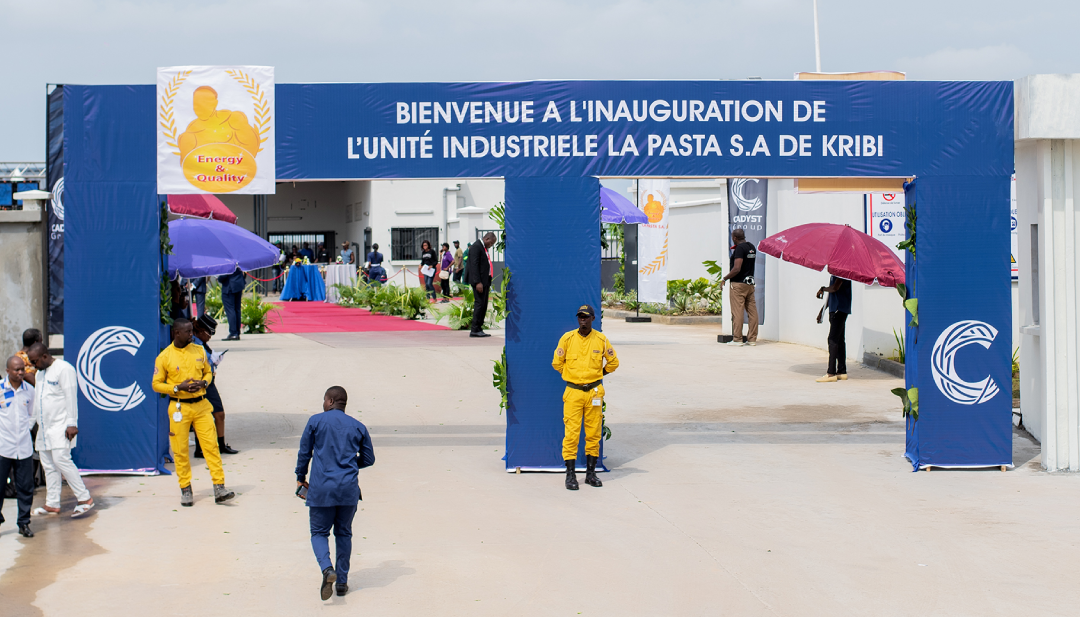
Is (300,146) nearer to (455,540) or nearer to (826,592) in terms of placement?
(455,540)

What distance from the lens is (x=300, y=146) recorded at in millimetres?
9172

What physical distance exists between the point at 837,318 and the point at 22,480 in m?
10.2

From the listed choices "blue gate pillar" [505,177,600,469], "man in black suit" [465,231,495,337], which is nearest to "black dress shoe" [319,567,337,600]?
"blue gate pillar" [505,177,600,469]

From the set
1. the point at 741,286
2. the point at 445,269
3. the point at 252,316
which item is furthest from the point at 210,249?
the point at 445,269

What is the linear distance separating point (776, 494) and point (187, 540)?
171 inches

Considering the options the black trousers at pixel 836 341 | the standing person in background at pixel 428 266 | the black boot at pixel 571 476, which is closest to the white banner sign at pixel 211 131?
the black boot at pixel 571 476

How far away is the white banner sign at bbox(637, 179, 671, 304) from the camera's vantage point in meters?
23.2

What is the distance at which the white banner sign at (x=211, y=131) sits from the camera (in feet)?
29.6

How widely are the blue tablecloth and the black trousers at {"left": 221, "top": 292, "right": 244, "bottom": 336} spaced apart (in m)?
13.2

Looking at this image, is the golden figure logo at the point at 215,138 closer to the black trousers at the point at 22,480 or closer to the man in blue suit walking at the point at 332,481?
the black trousers at the point at 22,480

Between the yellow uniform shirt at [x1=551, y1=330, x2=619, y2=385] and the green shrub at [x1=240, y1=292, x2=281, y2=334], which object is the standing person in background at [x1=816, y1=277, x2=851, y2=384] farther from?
the green shrub at [x1=240, y1=292, x2=281, y2=334]

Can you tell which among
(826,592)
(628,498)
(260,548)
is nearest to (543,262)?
(628,498)

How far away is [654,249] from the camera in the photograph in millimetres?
23328

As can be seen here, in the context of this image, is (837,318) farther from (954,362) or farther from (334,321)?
(334,321)
